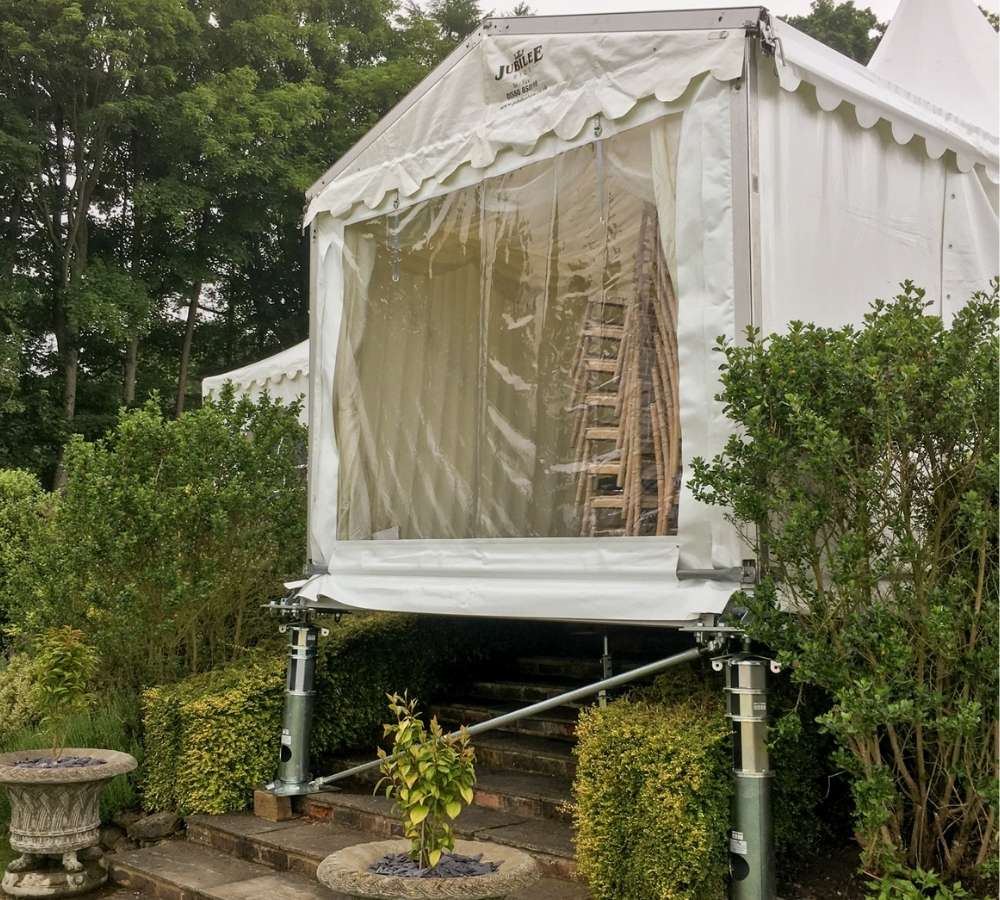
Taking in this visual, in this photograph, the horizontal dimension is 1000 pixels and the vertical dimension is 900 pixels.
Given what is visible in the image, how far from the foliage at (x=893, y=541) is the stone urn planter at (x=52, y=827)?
3.47 metres

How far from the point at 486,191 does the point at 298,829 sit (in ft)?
10.9

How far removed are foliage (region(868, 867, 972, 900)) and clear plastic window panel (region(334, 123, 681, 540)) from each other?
155cm

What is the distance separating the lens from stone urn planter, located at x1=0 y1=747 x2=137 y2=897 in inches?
203

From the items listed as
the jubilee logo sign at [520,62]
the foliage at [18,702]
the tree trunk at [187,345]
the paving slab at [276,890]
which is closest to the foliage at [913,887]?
the paving slab at [276,890]

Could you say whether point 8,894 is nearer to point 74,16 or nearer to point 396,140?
point 396,140

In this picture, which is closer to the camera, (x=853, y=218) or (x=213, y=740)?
(x=853, y=218)

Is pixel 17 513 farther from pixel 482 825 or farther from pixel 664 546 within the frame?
pixel 664 546

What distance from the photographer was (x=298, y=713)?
5.65m

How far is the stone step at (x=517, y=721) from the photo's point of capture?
5.65m

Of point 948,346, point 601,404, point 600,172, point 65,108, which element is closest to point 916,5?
point 600,172

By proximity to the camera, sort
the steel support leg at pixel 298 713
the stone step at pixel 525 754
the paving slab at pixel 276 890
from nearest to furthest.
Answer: the paving slab at pixel 276 890 < the stone step at pixel 525 754 < the steel support leg at pixel 298 713

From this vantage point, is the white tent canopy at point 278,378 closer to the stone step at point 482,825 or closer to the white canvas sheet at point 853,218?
the stone step at point 482,825

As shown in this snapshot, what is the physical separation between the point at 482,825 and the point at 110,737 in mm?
2732

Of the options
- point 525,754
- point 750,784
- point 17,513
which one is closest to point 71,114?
point 17,513
